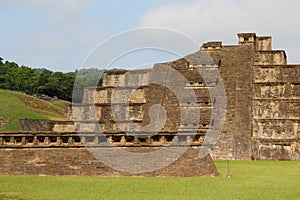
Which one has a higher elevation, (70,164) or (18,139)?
(18,139)

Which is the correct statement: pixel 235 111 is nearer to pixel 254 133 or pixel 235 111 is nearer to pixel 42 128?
pixel 254 133

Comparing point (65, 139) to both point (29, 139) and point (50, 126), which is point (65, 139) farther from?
point (50, 126)

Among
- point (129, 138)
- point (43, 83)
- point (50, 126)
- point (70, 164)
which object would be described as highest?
point (43, 83)

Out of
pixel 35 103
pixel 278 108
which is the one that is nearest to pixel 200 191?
pixel 278 108

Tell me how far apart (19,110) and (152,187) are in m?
26.5

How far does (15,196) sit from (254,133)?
1443 centimetres

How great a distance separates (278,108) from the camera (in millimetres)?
21703

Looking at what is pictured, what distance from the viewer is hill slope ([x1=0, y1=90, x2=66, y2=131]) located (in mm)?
31438

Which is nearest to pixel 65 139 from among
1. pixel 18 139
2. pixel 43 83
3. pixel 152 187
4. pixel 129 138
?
pixel 18 139

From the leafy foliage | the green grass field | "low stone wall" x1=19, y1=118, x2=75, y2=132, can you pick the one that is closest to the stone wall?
the green grass field

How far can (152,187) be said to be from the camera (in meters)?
10.0

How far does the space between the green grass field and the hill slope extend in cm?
1965

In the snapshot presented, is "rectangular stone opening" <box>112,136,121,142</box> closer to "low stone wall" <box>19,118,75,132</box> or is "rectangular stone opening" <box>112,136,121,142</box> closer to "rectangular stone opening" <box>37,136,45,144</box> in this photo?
"rectangular stone opening" <box>37,136,45,144</box>

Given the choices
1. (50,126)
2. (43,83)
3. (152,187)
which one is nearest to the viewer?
(152,187)
